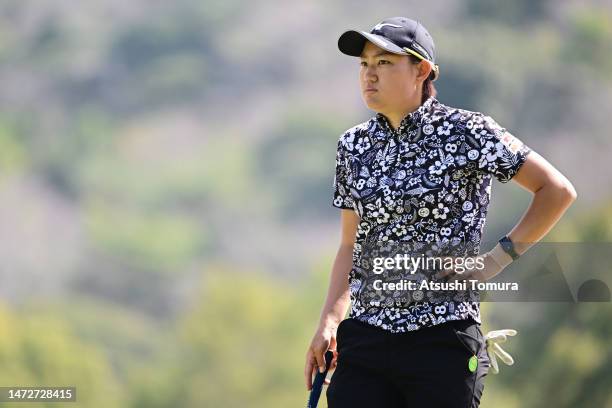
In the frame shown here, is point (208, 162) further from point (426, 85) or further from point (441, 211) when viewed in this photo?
point (441, 211)

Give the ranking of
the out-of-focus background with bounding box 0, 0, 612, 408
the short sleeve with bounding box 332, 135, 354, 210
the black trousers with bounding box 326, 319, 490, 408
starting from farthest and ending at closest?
the out-of-focus background with bounding box 0, 0, 612, 408
the short sleeve with bounding box 332, 135, 354, 210
the black trousers with bounding box 326, 319, 490, 408

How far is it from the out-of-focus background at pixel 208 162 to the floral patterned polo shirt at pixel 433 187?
19.8 m

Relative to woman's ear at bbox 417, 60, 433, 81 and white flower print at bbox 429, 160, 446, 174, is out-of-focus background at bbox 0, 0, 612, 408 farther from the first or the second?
white flower print at bbox 429, 160, 446, 174

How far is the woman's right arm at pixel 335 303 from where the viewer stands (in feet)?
8.85

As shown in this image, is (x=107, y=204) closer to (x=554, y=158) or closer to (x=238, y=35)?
(x=238, y=35)

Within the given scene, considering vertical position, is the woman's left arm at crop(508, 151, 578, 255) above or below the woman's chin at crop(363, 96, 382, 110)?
below

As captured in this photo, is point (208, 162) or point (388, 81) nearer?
point (388, 81)

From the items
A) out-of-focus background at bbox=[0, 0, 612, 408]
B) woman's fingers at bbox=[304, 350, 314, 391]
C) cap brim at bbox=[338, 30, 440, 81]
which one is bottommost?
woman's fingers at bbox=[304, 350, 314, 391]

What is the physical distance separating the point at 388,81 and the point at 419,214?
35cm

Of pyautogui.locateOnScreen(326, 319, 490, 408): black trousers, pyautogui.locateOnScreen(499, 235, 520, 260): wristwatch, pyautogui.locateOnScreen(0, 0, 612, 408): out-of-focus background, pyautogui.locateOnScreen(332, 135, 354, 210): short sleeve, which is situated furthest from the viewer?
pyautogui.locateOnScreen(0, 0, 612, 408): out-of-focus background

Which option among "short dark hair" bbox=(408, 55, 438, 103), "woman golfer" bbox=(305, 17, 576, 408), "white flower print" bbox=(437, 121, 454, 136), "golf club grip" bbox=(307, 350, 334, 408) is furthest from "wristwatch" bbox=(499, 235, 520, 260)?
"golf club grip" bbox=(307, 350, 334, 408)

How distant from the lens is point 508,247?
255 cm

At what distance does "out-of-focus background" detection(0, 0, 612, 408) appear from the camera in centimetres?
2608

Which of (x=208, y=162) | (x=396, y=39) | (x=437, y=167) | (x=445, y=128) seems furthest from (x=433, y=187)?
(x=208, y=162)
